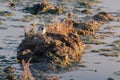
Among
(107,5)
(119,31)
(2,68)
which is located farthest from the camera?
(107,5)

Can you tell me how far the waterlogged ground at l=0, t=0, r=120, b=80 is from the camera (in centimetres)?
1401

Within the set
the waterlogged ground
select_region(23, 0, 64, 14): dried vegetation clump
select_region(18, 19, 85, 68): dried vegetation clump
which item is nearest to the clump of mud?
the waterlogged ground

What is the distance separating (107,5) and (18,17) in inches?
256

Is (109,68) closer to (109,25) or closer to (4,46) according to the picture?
(4,46)

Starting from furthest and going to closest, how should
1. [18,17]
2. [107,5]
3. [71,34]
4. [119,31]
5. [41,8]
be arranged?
[107,5] → [41,8] → [18,17] → [119,31] → [71,34]

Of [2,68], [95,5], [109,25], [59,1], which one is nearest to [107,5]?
[95,5]

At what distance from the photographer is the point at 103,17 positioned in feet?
73.3

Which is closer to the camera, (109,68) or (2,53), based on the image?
(109,68)

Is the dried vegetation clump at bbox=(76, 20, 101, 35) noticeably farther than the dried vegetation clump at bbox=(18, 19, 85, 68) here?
Yes

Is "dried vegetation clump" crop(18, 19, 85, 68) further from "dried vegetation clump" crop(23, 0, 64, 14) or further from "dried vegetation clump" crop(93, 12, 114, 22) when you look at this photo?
"dried vegetation clump" crop(23, 0, 64, 14)

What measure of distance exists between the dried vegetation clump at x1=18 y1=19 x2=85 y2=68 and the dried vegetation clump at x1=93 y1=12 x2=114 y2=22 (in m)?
5.82

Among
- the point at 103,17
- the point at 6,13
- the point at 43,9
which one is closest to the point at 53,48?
the point at 103,17

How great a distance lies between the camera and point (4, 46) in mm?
16766

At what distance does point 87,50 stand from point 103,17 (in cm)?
575
